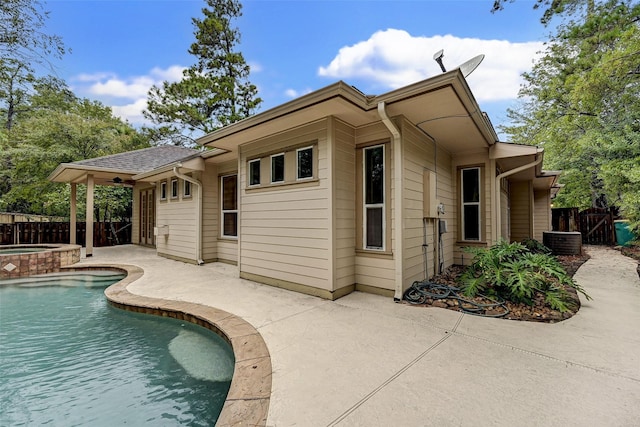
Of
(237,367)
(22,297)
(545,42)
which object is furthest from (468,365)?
(545,42)

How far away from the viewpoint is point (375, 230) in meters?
4.02

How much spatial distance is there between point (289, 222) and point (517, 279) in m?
3.33

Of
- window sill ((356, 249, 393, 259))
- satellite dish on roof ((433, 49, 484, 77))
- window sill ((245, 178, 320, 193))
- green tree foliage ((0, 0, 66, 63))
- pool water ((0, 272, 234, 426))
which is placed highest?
green tree foliage ((0, 0, 66, 63))

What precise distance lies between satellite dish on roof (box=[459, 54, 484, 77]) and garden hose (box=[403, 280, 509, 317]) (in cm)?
285

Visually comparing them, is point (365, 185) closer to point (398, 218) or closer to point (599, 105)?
point (398, 218)

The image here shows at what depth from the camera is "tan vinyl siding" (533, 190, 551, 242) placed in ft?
32.4

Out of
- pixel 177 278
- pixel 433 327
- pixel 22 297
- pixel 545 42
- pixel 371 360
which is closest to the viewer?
pixel 371 360

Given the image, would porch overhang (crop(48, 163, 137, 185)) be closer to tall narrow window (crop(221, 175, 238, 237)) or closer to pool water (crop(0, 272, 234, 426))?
tall narrow window (crop(221, 175, 238, 237))

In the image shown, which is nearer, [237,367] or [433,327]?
[237,367]

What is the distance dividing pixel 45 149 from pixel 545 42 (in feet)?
71.6

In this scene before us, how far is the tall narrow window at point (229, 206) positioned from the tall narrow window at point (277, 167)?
2188 mm

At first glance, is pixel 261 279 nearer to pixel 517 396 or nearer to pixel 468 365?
pixel 468 365

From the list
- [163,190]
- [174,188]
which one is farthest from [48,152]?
[174,188]

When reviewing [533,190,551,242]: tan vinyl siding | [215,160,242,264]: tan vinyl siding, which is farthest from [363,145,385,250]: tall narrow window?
[533,190,551,242]: tan vinyl siding
